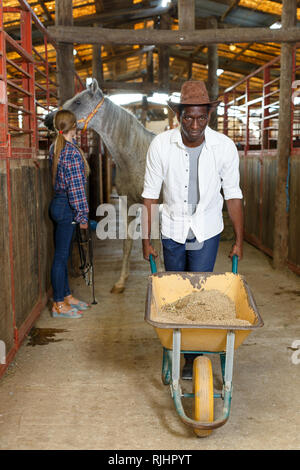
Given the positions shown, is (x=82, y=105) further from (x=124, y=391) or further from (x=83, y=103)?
(x=124, y=391)

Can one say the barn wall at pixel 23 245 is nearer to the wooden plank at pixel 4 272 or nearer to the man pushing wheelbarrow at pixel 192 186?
the wooden plank at pixel 4 272

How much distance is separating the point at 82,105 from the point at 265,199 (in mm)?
3165

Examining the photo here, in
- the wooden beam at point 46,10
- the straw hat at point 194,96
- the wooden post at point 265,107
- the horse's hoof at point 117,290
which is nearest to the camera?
the straw hat at point 194,96

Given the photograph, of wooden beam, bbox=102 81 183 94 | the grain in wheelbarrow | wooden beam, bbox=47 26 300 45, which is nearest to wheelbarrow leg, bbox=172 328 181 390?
the grain in wheelbarrow

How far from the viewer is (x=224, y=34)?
5328 mm

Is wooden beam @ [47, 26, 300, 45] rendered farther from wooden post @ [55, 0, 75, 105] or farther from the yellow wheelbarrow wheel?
the yellow wheelbarrow wheel

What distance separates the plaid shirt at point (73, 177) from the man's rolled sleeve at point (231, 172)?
154 cm

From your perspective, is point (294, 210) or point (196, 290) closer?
point (196, 290)

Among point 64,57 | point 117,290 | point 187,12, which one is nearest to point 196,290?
point 117,290

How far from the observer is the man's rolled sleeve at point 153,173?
2.75m

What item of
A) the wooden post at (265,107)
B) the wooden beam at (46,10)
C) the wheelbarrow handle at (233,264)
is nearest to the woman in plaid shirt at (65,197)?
the wheelbarrow handle at (233,264)

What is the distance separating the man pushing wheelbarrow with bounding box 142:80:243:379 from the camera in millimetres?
2699

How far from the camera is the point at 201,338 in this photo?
2.20 meters
